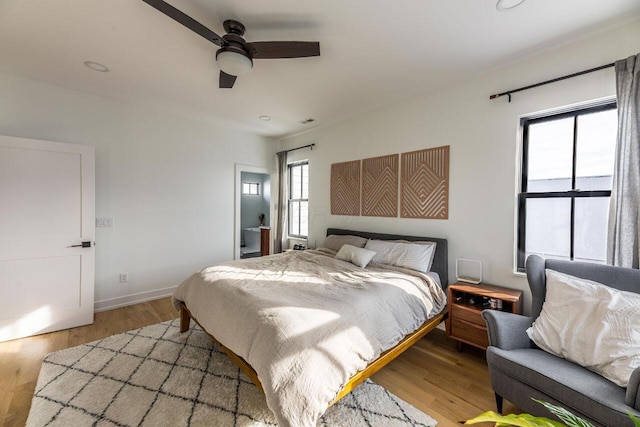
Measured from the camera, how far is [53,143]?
2896 mm

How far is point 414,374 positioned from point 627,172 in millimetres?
2205

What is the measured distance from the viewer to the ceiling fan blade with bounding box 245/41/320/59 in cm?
189

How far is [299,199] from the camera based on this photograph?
199 inches

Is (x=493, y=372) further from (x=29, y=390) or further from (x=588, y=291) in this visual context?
(x=29, y=390)

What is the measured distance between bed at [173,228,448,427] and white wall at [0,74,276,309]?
1.54 meters

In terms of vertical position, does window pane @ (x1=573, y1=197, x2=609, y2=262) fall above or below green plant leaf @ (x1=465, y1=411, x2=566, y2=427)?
above

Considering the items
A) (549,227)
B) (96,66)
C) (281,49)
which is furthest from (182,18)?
(549,227)

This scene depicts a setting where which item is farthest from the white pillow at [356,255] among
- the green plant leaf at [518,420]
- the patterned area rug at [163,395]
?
the green plant leaf at [518,420]

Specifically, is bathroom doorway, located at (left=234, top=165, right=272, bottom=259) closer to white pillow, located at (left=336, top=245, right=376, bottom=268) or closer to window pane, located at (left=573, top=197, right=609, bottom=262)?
white pillow, located at (left=336, top=245, right=376, bottom=268)

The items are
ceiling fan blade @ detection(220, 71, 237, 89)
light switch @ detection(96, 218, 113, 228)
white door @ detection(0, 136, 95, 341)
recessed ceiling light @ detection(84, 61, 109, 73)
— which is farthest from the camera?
light switch @ detection(96, 218, 113, 228)

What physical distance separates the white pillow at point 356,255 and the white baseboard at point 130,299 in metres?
2.75

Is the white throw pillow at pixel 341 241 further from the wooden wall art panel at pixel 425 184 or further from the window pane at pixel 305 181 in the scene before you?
the window pane at pixel 305 181

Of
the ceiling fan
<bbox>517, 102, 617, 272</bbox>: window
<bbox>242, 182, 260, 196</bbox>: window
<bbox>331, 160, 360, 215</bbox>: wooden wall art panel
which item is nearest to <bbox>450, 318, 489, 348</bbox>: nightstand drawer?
<bbox>517, 102, 617, 272</bbox>: window

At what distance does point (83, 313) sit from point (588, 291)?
473 cm
